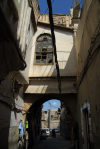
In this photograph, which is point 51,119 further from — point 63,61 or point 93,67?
point 93,67

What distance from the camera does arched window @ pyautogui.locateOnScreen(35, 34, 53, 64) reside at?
8.98 metres

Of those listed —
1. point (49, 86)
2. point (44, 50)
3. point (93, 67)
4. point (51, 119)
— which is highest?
point (44, 50)

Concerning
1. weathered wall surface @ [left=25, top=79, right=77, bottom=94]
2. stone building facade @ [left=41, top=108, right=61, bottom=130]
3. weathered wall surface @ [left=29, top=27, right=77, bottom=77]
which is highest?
weathered wall surface @ [left=29, top=27, right=77, bottom=77]

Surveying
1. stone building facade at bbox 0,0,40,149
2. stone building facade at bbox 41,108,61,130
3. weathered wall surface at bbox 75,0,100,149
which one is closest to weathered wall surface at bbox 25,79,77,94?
stone building facade at bbox 0,0,40,149

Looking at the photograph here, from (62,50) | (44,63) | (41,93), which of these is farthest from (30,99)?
(62,50)

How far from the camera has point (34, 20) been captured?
8078 millimetres

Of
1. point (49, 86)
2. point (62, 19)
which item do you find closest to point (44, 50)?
point (49, 86)

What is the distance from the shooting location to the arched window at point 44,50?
8984 millimetres

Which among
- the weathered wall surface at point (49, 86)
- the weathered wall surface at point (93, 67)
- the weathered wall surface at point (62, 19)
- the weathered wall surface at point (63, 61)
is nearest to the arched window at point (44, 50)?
the weathered wall surface at point (63, 61)

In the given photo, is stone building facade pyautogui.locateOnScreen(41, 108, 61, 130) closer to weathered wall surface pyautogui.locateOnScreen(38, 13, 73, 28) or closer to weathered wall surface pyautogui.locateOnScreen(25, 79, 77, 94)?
weathered wall surface pyautogui.locateOnScreen(38, 13, 73, 28)

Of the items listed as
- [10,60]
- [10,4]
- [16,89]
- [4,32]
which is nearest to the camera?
[4,32]

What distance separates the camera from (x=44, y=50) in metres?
9.50

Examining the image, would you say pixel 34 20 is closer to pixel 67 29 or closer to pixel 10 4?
pixel 67 29

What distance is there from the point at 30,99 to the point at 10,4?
5.83m
